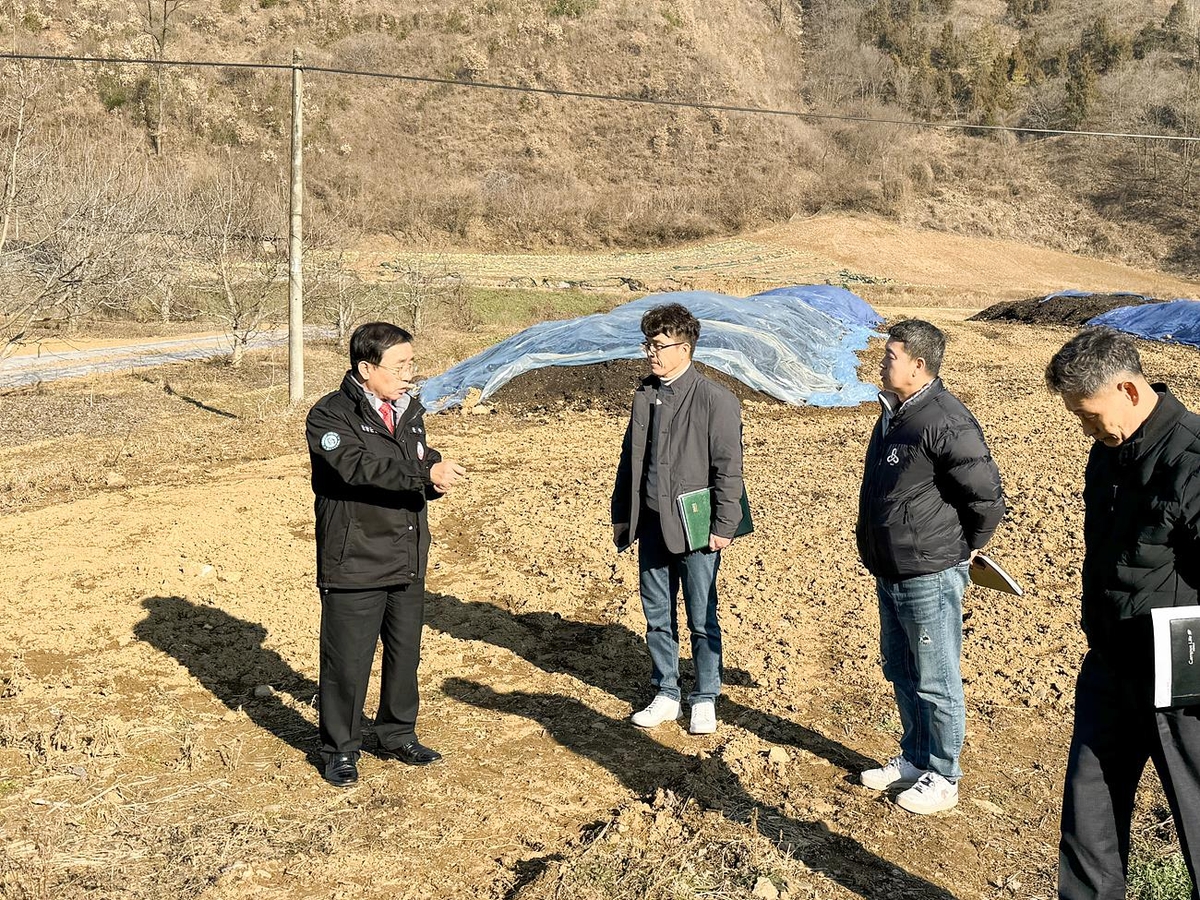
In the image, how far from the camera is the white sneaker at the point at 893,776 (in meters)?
4.22

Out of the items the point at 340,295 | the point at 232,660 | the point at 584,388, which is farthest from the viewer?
the point at 340,295

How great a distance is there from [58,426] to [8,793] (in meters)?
10.1

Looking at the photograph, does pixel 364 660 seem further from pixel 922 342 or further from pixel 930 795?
pixel 922 342

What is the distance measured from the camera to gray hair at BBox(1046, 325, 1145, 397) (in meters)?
2.79

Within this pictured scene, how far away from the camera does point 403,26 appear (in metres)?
56.5

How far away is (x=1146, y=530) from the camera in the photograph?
2.77 metres

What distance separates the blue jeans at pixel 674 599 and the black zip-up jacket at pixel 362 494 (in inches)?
40.0

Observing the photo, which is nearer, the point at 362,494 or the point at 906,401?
the point at 906,401

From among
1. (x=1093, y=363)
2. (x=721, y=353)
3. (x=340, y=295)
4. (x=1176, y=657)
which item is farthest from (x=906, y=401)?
(x=340, y=295)

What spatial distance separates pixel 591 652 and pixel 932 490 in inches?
105

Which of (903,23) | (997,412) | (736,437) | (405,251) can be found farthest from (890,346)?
(903,23)

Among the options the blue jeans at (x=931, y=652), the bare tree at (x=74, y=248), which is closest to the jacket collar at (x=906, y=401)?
the blue jeans at (x=931, y=652)

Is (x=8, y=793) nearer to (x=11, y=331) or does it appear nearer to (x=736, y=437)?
(x=736, y=437)

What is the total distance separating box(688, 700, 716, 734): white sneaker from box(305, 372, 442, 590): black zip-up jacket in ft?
4.63
